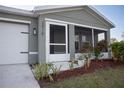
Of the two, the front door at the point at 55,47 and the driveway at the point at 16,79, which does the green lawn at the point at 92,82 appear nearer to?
the driveway at the point at 16,79

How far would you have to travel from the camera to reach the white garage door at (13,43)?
777 cm

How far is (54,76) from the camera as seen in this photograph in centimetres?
613

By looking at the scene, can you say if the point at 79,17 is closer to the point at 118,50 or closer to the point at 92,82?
the point at 118,50

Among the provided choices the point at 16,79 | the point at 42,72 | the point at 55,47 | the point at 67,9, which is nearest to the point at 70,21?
the point at 67,9

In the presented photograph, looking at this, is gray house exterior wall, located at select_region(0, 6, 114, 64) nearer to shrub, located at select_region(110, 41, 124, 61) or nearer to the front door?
the front door

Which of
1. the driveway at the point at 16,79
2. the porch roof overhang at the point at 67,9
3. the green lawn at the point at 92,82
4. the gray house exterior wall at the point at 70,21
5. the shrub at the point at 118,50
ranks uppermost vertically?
the porch roof overhang at the point at 67,9

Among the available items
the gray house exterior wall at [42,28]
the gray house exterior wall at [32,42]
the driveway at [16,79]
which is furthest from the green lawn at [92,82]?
the gray house exterior wall at [32,42]

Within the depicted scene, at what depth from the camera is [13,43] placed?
26.3ft

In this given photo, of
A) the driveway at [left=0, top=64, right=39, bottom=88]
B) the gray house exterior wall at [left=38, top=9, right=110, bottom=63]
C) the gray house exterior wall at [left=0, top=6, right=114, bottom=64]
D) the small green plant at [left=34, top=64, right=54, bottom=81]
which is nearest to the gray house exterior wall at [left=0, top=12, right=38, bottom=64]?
the gray house exterior wall at [left=0, top=6, right=114, bottom=64]

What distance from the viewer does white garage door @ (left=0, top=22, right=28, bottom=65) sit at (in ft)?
25.5

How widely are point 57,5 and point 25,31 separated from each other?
2.46 metres

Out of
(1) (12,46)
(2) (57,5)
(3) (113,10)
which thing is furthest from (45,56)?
(3) (113,10)

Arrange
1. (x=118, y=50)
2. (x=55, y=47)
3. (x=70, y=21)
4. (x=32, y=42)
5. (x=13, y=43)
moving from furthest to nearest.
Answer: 1. (x=118, y=50)
2. (x=70, y=21)
3. (x=55, y=47)
4. (x=32, y=42)
5. (x=13, y=43)

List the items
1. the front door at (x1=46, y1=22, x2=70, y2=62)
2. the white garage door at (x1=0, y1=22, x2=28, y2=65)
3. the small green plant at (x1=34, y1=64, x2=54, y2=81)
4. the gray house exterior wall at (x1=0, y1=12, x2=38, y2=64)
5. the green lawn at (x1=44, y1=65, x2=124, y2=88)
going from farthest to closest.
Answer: the gray house exterior wall at (x1=0, y1=12, x2=38, y2=64)
the front door at (x1=46, y1=22, x2=70, y2=62)
the white garage door at (x1=0, y1=22, x2=28, y2=65)
the small green plant at (x1=34, y1=64, x2=54, y2=81)
the green lawn at (x1=44, y1=65, x2=124, y2=88)
